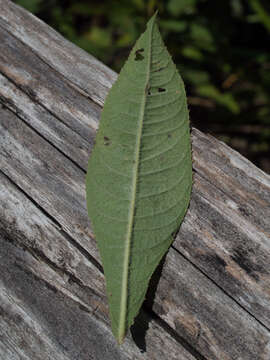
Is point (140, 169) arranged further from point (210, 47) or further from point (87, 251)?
point (210, 47)

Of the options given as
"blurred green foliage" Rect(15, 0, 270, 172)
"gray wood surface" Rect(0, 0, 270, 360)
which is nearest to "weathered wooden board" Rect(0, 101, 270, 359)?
"gray wood surface" Rect(0, 0, 270, 360)

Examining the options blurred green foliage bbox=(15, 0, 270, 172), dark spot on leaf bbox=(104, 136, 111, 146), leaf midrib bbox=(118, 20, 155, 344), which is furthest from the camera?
blurred green foliage bbox=(15, 0, 270, 172)

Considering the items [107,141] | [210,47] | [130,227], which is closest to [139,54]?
[107,141]

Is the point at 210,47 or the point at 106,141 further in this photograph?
the point at 210,47

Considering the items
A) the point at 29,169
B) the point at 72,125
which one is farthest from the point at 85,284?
the point at 72,125

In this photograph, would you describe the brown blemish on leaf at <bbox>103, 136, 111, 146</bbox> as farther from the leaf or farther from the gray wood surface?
the gray wood surface

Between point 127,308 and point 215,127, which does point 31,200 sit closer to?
point 127,308

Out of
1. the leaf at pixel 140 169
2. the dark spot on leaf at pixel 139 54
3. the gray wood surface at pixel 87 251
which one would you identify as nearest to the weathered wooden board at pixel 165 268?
the gray wood surface at pixel 87 251
